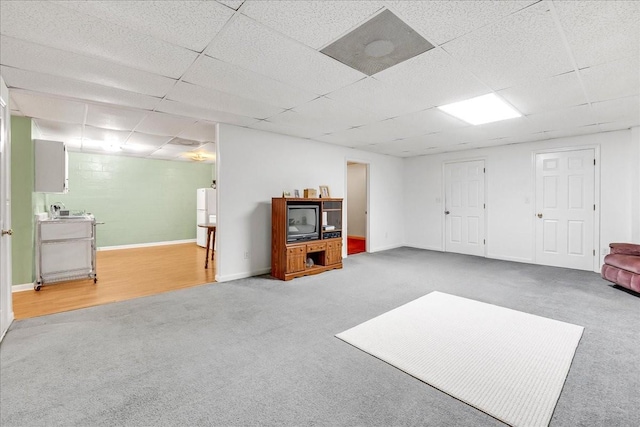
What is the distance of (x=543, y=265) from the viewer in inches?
223

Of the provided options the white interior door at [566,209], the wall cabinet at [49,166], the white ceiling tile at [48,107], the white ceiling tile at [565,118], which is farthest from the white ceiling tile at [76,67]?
the white interior door at [566,209]

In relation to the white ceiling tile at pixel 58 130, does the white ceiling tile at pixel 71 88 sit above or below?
below

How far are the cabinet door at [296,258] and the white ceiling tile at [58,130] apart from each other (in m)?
3.97

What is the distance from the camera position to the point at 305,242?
194 inches

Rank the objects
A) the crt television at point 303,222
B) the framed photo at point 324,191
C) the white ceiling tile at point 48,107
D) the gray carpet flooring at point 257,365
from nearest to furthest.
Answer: the gray carpet flooring at point 257,365 < the white ceiling tile at point 48,107 < the crt television at point 303,222 < the framed photo at point 324,191

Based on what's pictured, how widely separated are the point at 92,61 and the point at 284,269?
11.0ft

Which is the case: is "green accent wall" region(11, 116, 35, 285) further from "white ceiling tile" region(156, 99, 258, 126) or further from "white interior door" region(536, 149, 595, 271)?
"white interior door" region(536, 149, 595, 271)

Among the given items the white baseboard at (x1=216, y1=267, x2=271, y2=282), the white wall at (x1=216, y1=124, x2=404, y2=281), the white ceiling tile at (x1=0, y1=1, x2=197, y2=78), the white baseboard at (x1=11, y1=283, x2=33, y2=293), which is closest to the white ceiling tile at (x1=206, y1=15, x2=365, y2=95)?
the white ceiling tile at (x1=0, y1=1, x2=197, y2=78)

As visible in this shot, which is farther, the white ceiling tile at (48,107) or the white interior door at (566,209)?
the white interior door at (566,209)

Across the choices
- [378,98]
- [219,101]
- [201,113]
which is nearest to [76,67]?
[219,101]

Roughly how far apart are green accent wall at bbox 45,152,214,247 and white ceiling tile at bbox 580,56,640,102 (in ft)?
28.5

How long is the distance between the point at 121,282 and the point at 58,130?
2.87 m

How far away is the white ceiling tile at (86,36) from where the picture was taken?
1853 mm

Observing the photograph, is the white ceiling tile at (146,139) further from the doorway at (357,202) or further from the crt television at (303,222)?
the doorway at (357,202)
